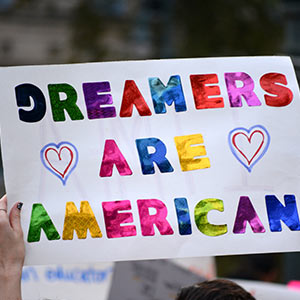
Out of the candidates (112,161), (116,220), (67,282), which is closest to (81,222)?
(116,220)

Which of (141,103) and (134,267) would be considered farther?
(134,267)

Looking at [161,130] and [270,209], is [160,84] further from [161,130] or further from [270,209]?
[270,209]

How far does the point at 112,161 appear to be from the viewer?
7.66 feet

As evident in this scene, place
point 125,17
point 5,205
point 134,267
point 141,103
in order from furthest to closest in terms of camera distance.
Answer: point 125,17, point 134,267, point 141,103, point 5,205

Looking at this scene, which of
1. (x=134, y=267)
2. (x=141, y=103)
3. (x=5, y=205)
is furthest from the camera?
(x=134, y=267)

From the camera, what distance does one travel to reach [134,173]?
2342 millimetres

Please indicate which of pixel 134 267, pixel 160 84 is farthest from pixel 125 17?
pixel 160 84

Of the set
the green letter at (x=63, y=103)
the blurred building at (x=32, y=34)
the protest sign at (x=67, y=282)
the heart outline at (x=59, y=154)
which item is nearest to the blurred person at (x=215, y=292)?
the heart outline at (x=59, y=154)

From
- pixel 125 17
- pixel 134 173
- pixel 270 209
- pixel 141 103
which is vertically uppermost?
pixel 125 17

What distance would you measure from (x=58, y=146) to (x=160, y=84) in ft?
1.24

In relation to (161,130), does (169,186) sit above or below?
below

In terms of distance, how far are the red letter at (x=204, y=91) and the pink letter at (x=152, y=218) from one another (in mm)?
350

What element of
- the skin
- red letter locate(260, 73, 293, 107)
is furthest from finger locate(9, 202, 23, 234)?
red letter locate(260, 73, 293, 107)

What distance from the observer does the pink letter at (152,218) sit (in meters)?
2.30
